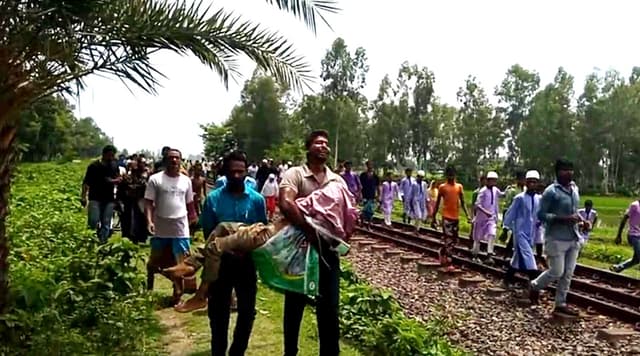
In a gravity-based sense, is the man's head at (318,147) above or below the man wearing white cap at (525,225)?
above

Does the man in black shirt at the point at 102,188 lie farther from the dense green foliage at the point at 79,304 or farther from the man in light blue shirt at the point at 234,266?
the man in light blue shirt at the point at 234,266

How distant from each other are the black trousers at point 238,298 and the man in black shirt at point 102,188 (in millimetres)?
4822

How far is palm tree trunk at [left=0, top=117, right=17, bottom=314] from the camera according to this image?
497cm

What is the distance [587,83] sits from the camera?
62062 mm

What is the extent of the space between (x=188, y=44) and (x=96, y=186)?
4.61 meters

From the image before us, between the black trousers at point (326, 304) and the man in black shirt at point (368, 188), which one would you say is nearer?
the black trousers at point (326, 304)

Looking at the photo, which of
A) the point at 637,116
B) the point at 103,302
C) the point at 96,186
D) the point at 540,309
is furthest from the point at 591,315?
the point at 637,116

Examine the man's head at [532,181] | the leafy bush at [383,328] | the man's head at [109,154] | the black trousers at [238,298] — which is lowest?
the leafy bush at [383,328]

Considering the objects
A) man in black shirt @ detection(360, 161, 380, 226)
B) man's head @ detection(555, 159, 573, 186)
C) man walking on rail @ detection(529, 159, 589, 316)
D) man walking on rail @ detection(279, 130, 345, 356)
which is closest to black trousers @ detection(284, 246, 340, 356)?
man walking on rail @ detection(279, 130, 345, 356)

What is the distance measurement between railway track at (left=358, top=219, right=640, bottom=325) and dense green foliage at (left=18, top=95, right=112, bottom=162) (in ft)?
20.9

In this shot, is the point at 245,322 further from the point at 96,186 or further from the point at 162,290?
the point at 96,186

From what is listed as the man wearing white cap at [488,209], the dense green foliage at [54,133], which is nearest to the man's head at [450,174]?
the man wearing white cap at [488,209]

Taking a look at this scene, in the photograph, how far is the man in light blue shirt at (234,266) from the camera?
15.5 ft

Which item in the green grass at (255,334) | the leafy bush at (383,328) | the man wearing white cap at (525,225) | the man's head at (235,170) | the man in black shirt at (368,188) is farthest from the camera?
the man in black shirt at (368,188)
